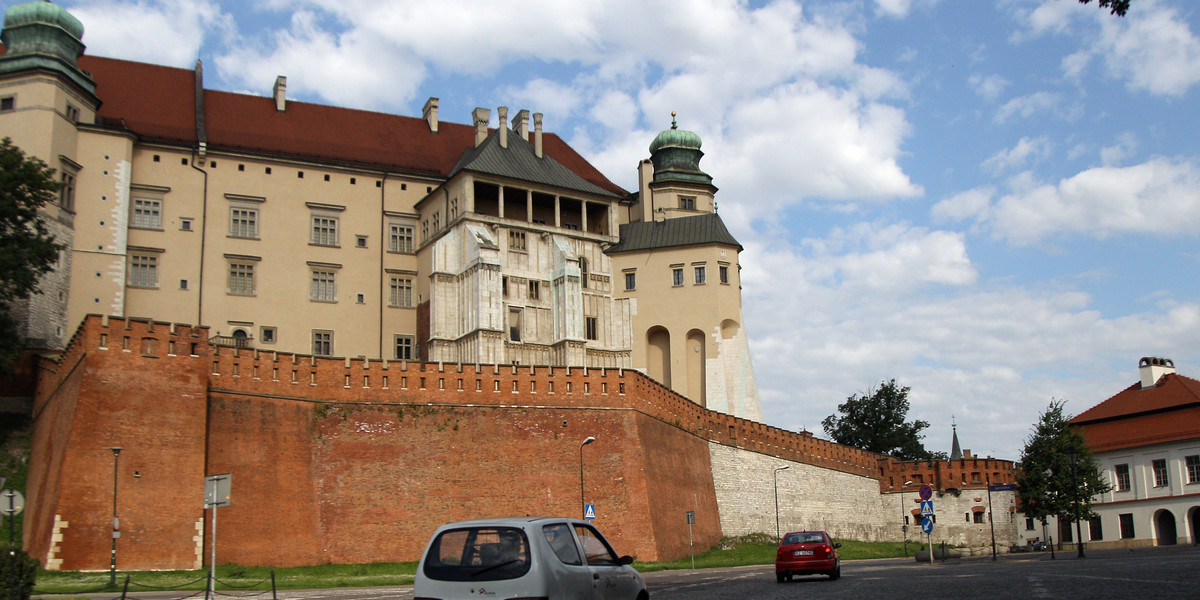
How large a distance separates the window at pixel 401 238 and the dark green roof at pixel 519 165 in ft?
13.3

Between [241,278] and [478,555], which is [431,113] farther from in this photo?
[478,555]

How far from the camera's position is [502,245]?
5894 cm

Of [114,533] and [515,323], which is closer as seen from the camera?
[114,533]

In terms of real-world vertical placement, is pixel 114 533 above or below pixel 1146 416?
below

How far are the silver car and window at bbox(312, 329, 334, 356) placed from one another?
1808 inches

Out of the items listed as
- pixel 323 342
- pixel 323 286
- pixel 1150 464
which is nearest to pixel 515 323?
pixel 323 342

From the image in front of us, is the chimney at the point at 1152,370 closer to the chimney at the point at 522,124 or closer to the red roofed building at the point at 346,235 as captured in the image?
the red roofed building at the point at 346,235

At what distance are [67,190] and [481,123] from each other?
915 inches

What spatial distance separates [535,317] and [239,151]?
17.3m

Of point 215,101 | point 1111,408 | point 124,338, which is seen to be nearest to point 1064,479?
point 1111,408

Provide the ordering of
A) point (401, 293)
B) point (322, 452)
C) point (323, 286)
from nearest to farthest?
point (322, 452)
point (323, 286)
point (401, 293)

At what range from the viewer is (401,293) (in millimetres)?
60594

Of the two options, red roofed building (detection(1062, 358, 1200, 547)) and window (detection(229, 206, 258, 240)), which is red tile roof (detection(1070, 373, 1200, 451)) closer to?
red roofed building (detection(1062, 358, 1200, 547))

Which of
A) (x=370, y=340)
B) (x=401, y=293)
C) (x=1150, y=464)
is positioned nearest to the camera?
(x=370, y=340)
